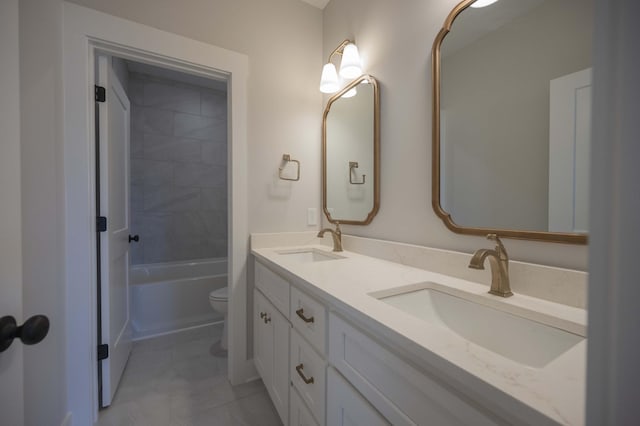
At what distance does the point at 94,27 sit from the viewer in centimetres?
126

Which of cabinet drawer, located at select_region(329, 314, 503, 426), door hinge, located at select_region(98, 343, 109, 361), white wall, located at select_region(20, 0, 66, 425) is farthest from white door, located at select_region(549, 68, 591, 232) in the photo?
door hinge, located at select_region(98, 343, 109, 361)

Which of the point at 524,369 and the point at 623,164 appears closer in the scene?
the point at 623,164

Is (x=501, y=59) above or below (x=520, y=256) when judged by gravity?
above

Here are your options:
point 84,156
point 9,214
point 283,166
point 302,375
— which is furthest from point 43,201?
point 302,375

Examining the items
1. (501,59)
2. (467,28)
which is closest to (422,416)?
(501,59)

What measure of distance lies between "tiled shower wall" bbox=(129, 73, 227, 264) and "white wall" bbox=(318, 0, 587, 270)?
2263 millimetres

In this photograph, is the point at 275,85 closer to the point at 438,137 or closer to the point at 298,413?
the point at 438,137

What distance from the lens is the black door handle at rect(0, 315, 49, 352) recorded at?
445mm

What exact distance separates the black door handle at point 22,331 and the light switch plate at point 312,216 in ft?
4.82

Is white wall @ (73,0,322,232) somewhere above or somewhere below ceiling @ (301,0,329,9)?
below

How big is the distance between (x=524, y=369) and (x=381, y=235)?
1006 mm

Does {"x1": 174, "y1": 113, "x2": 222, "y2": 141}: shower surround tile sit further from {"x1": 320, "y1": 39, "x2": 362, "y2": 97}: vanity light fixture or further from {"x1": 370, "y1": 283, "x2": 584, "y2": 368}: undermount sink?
{"x1": 370, "y1": 283, "x2": 584, "y2": 368}: undermount sink

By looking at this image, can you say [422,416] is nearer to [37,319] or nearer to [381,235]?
[37,319]

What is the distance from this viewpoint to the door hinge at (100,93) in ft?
4.51
